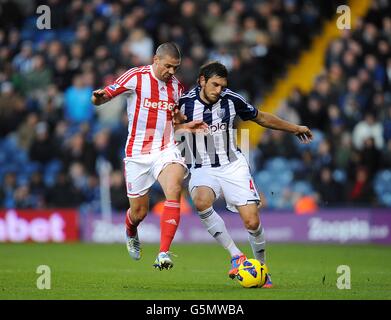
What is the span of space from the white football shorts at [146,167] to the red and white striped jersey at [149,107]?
8 cm

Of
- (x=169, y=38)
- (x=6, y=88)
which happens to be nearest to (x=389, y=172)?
(x=169, y=38)

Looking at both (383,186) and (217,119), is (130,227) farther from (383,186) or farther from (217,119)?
(383,186)

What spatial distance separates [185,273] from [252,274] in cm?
236

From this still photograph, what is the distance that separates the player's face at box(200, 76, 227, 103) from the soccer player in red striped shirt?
1.03 ft

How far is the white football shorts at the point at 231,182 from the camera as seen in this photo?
407 inches

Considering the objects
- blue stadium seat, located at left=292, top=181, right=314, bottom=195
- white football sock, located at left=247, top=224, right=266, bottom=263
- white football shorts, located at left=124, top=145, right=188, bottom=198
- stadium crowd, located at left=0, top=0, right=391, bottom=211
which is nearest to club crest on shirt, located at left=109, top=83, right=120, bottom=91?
white football shorts, located at left=124, top=145, right=188, bottom=198

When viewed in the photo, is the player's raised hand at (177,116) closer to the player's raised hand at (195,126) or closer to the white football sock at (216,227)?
the player's raised hand at (195,126)

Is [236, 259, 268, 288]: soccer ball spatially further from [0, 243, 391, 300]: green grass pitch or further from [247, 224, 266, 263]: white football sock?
[247, 224, 266, 263]: white football sock

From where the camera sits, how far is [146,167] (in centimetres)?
1073

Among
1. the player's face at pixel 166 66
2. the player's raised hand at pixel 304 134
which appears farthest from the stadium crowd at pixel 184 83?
the player's face at pixel 166 66

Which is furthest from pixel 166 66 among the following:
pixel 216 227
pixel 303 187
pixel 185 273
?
pixel 303 187

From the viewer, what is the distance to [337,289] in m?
9.66
